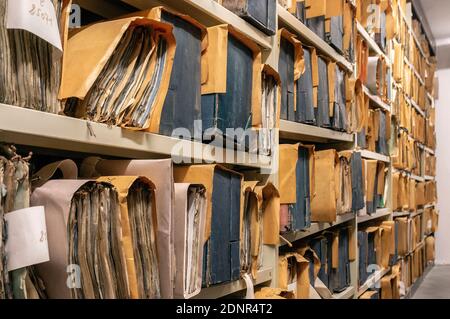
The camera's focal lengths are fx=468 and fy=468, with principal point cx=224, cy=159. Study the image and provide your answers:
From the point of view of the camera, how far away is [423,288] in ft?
15.4

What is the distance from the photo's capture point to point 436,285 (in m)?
4.86

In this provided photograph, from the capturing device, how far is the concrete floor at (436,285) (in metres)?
4.34

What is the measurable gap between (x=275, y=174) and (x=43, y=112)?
0.94 m

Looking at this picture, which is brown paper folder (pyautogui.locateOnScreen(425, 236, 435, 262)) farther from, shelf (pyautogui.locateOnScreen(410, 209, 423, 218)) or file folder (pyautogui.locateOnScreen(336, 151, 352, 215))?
file folder (pyautogui.locateOnScreen(336, 151, 352, 215))

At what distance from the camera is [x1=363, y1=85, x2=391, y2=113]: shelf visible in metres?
2.70

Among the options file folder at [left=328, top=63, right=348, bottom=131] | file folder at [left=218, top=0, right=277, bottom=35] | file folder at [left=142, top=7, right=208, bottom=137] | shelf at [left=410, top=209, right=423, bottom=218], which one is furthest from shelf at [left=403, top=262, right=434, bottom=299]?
file folder at [left=142, top=7, right=208, bottom=137]

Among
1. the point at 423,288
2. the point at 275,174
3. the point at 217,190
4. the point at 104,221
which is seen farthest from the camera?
the point at 423,288

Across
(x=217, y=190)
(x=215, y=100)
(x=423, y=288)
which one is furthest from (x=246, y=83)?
(x=423, y=288)

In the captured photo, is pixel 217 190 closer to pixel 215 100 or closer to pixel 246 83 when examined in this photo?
pixel 215 100

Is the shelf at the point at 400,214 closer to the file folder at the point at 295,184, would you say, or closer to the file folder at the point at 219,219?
the file folder at the point at 295,184

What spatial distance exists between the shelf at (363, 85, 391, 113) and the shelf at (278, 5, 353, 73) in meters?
0.39

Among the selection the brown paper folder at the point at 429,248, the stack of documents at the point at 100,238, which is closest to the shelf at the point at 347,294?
the stack of documents at the point at 100,238

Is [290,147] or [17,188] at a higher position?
[290,147]
